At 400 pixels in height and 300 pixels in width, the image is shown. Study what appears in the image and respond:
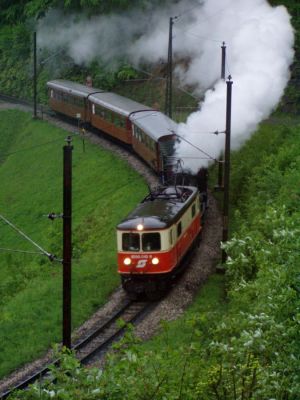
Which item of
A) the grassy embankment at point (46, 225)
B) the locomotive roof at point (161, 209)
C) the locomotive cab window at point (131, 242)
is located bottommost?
the grassy embankment at point (46, 225)

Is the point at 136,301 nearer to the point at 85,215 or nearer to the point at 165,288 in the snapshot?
the point at 165,288

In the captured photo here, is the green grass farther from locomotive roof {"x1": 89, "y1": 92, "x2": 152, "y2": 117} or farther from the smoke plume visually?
locomotive roof {"x1": 89, "y1": 92, "x2": 152, "y2": 117}

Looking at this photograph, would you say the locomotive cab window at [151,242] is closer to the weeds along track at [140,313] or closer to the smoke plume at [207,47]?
the weeds along track at [140,313]

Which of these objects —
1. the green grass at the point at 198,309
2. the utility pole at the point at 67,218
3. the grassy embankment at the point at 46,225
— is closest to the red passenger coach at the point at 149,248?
the green grass at the point at 198,309

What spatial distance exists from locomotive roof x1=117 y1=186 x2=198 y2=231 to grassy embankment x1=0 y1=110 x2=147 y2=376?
8.64ft

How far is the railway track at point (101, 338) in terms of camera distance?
1803cm

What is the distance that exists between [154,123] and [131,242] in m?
12.9

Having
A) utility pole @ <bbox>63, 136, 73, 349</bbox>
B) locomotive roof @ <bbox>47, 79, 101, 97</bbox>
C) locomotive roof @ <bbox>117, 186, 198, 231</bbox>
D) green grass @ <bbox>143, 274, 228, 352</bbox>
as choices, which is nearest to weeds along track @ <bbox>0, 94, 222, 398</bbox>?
green grass @ <bbox>143, 274, 228, 352</bbox>

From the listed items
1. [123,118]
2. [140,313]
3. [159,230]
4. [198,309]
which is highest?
[159,230]

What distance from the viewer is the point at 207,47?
48.5 m

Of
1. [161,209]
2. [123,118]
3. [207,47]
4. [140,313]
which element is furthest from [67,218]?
[207,47]

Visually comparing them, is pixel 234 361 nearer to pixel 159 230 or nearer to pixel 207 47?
pixel 159 230

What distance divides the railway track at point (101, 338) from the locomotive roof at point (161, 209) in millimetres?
2270

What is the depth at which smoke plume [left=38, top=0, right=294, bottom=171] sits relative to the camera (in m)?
29.1
